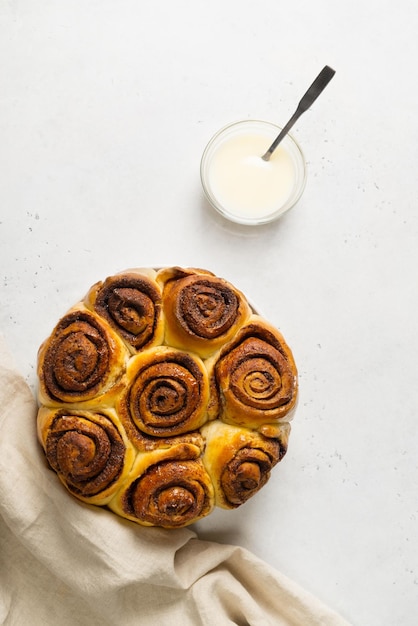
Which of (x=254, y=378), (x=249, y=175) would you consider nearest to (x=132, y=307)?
(x=254, y=378)

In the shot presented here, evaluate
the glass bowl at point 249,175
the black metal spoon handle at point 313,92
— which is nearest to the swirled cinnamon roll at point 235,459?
the glass bowl at point 249,175

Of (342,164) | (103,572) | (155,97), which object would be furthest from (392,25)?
(103,572)

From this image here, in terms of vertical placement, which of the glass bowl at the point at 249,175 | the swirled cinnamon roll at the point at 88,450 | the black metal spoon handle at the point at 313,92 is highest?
the black metal spoon handle at the point at 313,92

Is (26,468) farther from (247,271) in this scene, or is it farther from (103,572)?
(247,271)

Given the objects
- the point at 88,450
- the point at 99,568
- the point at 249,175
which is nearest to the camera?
the point at 88,450

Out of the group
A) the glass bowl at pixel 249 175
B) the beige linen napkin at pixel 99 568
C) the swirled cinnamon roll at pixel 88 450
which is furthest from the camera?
the glass bowl at pixel 249 175

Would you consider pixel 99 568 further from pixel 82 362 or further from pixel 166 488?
pixel 82 362

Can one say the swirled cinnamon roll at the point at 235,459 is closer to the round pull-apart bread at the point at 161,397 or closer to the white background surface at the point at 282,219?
the round pull-apart bread at the point at 161,397

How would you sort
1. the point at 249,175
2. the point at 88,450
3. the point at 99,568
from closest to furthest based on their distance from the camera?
the point at 88,450 → the point at 99,568 → the point at 249,175
